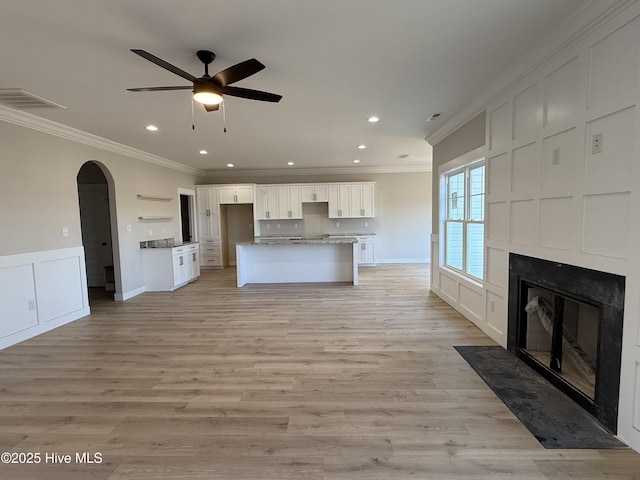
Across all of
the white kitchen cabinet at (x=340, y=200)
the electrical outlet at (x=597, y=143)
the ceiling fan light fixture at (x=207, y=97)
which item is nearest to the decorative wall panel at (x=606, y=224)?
the electrical outlet at (x=597, y=143)

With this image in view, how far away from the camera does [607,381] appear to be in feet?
6.25

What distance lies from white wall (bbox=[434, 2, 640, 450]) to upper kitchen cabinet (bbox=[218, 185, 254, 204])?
6.15 m

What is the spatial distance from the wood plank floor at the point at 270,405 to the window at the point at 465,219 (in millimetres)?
852

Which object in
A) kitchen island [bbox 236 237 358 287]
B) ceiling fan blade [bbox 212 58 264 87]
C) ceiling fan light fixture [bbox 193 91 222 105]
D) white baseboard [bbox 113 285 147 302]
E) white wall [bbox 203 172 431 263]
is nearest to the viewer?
ceiling fan blade [bbox 212 58 264 87]

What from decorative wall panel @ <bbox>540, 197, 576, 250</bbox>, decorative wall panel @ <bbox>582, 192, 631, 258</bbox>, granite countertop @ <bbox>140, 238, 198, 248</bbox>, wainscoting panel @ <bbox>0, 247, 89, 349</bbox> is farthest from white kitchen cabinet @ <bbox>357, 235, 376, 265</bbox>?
decorative wall panel @ <bbox>582, 192, 631, 258</bbox>

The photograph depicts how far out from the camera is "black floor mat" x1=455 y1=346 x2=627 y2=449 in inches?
72.2

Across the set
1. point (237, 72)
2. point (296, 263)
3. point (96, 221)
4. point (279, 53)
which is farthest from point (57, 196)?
point (296, 263)

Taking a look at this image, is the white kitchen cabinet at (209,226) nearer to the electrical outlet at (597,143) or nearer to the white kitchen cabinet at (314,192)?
the white kitchen cabinet at (314,192)

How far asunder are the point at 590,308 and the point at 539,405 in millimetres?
837

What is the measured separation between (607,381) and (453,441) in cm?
107

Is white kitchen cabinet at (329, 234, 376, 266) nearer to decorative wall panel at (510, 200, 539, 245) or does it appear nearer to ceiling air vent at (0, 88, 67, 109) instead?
decorative wall panel at (510, 200, 539, 245)

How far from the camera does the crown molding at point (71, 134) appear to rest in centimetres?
346

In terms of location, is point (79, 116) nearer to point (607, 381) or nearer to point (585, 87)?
point (585, 87)

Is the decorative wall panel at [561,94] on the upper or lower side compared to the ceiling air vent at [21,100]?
lower
